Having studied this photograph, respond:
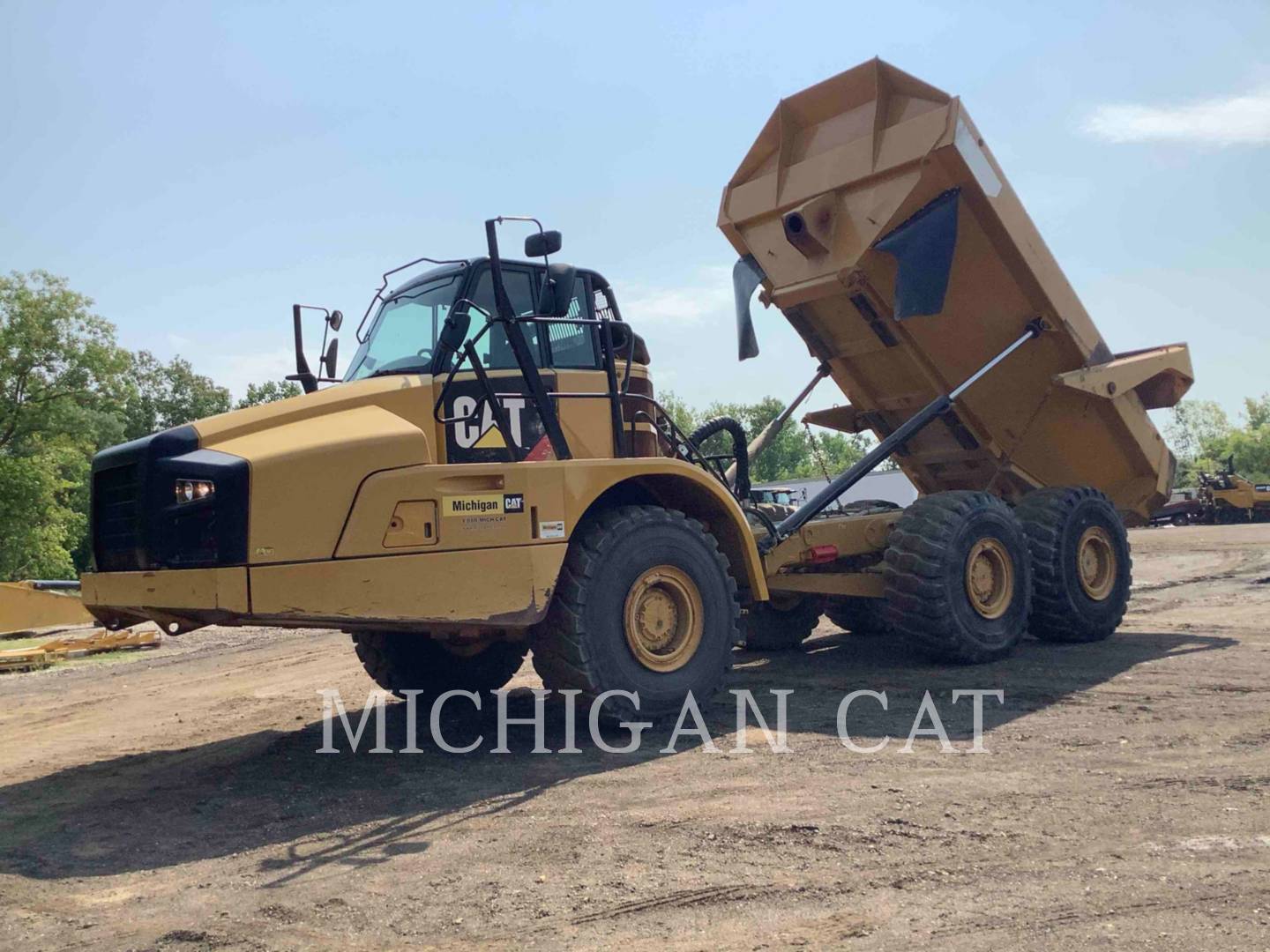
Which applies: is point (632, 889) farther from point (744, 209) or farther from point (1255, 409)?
point (1255, 409)

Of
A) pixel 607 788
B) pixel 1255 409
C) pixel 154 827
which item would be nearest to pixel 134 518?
pixel 154 827

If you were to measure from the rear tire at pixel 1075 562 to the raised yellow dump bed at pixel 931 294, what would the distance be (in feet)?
1.60

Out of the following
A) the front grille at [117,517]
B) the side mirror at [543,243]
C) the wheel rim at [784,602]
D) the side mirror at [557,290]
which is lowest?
the wheel rim at [784,602]

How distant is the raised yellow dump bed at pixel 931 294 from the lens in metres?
7.88

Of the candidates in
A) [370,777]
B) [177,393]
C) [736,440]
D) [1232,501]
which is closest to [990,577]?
[736,440]

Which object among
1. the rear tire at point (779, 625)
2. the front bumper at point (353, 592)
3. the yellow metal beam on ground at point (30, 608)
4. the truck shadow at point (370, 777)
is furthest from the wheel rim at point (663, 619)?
the yellow metal beam on ground at point (30, 608)

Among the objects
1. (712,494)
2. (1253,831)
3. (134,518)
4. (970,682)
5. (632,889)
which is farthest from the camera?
(970,682)

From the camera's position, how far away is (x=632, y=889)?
369cm

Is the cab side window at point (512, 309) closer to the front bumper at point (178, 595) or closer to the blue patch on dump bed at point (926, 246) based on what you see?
the front bumper at point (178, 595)

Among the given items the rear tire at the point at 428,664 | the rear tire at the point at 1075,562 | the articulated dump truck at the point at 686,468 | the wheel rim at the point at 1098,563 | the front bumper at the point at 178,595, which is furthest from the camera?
the wheel rim at the point at 1098,563

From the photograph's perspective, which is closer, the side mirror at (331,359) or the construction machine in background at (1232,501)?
the side mirror at (331,359)

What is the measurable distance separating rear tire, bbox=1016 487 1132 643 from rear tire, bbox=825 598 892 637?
1404 millimetres

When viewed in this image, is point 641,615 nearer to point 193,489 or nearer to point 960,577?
point 193,489

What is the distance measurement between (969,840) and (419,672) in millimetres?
4485
